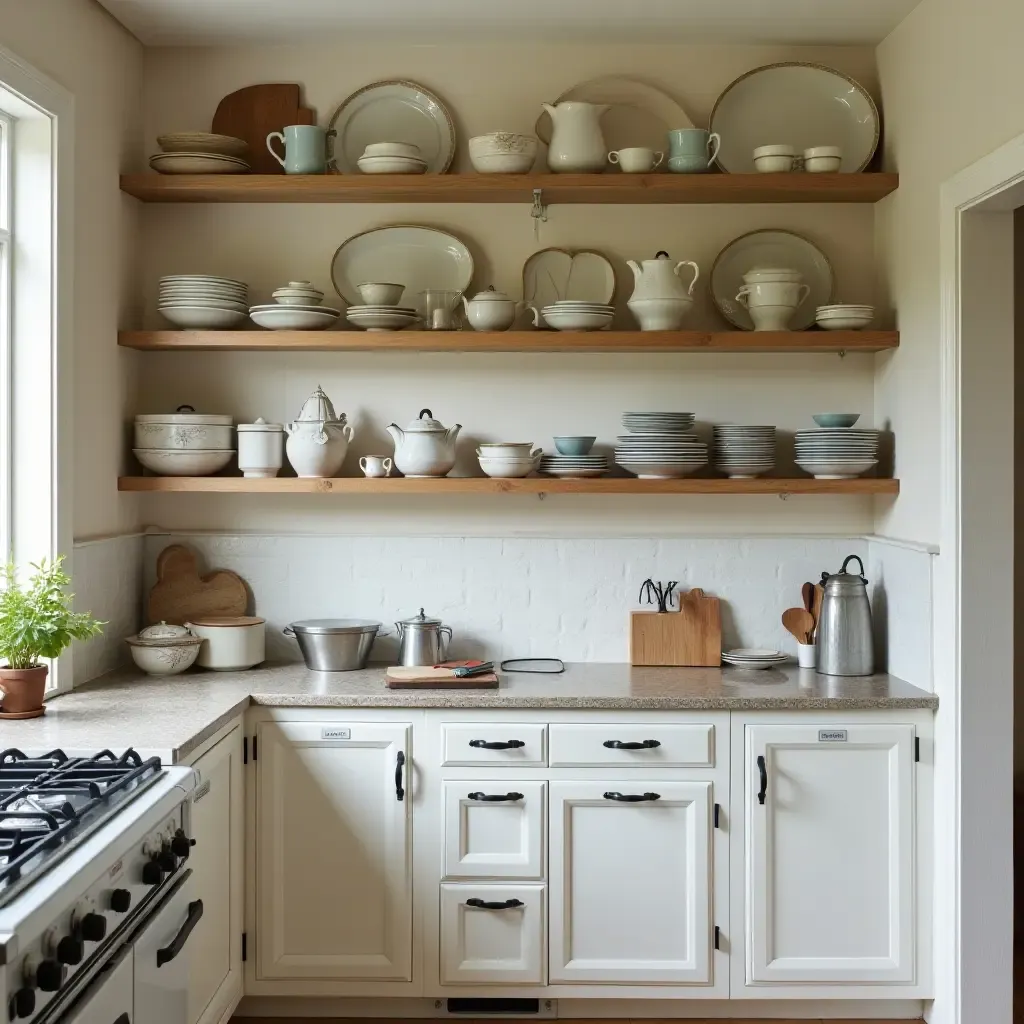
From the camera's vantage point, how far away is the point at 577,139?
11.1 ft

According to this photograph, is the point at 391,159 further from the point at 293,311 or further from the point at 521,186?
the point at 293,311

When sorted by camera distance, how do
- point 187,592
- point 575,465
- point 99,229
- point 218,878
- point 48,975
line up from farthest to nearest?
point 187,592, point 575,465, point 99,229, point 218,878, point 48,975

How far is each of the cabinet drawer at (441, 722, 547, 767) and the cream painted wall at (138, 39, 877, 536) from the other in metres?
0.77

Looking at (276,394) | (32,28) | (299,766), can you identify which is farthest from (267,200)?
(299,766)

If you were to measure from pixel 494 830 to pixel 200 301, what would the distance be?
5.69ft

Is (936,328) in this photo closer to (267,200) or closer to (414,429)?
(414,429)

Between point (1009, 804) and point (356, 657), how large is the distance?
1.80m

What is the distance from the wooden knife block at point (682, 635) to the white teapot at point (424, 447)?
76 cm

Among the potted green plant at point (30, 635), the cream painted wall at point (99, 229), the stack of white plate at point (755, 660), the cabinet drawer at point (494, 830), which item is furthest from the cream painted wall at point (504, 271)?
the potted green plant at point (30, 635)

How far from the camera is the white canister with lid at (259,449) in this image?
3.43 m

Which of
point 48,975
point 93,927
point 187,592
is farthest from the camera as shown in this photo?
point 187,592

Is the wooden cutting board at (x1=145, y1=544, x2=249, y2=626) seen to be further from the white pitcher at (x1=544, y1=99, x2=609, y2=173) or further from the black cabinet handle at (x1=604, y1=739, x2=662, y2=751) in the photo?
the white pitcher at (x1=544, y1=99, x2=609, y2=173)

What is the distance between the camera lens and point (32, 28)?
2.82 m

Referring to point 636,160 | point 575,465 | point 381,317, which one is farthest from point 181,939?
point 636,160
